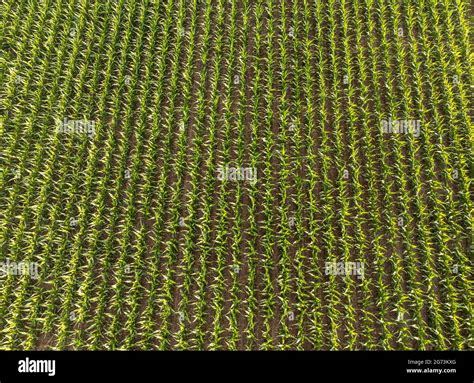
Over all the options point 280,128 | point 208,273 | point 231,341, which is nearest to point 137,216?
point 208,273

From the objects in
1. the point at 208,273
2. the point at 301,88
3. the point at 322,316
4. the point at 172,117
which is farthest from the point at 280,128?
the point at 322,316

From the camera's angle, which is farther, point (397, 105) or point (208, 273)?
point (397, 105)

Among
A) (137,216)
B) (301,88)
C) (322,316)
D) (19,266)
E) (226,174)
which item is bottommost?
(322,316)

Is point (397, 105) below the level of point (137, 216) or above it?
above

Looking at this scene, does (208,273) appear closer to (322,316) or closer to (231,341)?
(231,341)

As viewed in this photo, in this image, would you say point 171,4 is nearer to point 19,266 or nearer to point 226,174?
point 226,174
